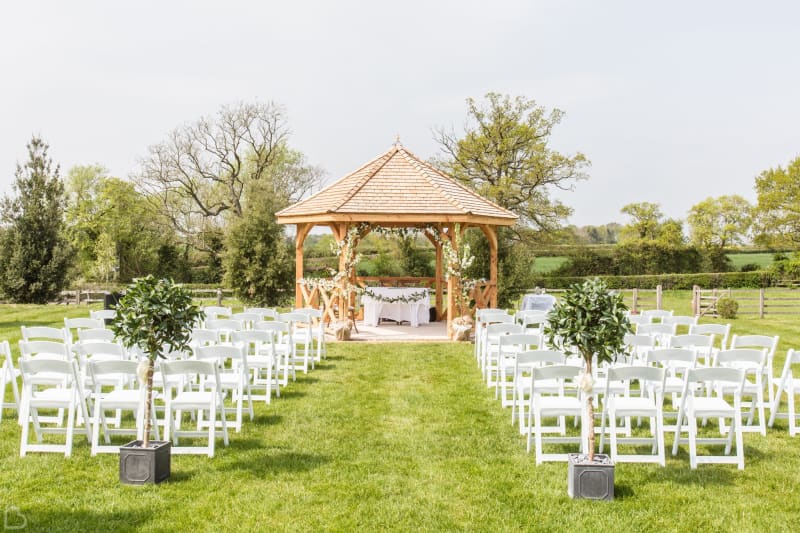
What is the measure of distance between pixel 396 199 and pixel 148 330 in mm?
10423

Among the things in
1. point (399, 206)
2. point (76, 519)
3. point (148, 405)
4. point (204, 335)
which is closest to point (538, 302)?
point (399, 206)

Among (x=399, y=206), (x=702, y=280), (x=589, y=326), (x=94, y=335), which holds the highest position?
(x=399, y=206)

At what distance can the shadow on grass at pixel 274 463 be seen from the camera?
6.05 m

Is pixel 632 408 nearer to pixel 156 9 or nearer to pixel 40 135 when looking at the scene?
pixel 156 9

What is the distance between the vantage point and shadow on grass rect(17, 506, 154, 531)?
4.68 meters

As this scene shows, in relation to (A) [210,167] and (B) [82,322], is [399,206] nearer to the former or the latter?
(B) [82,322]

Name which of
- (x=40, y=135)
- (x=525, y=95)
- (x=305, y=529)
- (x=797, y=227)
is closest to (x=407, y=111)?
(x=525, y=95)

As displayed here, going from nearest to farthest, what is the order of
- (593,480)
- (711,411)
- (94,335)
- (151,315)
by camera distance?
(593,480) < (151,315) < (711,411) < (94,335)

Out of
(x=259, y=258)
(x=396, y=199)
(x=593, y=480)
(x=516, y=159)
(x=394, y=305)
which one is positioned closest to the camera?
(x=593, y=480)

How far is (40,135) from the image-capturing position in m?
24.3

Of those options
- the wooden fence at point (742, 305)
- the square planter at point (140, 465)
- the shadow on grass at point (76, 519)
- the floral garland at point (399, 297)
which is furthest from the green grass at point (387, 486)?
the wooden fence at point (742, 305)

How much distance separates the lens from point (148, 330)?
584 cm

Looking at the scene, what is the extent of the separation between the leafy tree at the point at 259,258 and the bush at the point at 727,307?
14.5m

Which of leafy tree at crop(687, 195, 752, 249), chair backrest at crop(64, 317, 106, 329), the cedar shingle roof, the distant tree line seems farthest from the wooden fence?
chair backrest at crop(64, 317, 106, 329)
